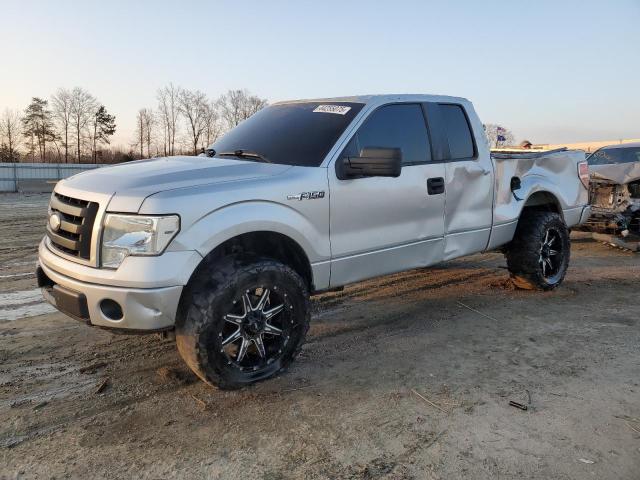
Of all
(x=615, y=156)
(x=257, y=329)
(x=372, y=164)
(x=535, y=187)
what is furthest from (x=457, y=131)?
(x=615, y=156)

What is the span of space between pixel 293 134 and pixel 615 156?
8.86 m

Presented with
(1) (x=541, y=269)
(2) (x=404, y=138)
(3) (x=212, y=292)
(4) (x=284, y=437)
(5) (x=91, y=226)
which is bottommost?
(4) (x=284, y=437)

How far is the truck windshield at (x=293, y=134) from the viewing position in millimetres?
3877

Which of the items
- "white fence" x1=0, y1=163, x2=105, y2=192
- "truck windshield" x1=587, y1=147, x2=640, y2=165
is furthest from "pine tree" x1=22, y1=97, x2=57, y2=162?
"truck windshield" x1=587, y1=147, x2=640, y2=165

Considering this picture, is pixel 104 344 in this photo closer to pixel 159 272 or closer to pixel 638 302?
pixel 159 272

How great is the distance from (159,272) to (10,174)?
2179 centimetres

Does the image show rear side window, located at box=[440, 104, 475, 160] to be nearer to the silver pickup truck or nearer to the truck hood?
the silver pickup truck

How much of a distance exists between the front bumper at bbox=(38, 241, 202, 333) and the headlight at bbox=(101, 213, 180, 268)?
6 cm

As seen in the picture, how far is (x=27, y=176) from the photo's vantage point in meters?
21.8

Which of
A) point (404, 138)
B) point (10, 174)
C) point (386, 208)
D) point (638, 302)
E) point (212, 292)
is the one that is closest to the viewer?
point (212, 292)

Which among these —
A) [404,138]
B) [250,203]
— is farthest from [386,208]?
[250,203]

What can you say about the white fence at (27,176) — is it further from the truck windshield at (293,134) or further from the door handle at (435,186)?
the door handle at (435,186)

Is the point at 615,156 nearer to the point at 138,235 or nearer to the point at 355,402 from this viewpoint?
the point at 355,402

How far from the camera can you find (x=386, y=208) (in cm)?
407
